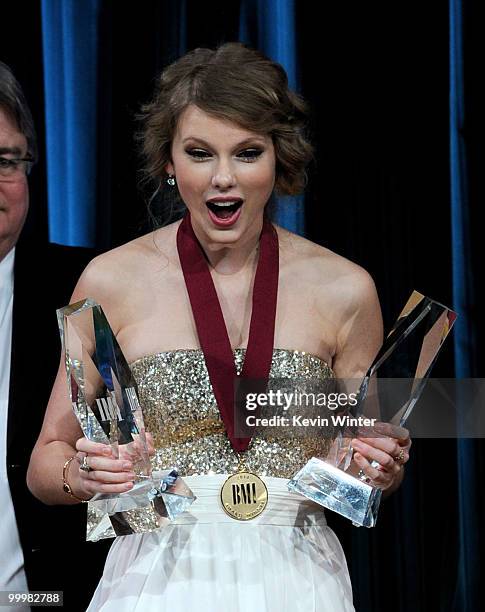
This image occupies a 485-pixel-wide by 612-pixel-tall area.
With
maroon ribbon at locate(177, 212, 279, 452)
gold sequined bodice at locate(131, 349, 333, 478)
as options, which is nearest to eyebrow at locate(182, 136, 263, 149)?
maroon ribbon at locate(177, 212, 279, 452)

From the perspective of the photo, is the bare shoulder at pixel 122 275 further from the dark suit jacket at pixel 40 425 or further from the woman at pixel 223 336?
the dark suit jacket at pixel 40 425

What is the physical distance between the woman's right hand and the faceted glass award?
0.23 m

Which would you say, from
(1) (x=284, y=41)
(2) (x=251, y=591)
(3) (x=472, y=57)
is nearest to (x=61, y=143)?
(1) (x=284, y=41)

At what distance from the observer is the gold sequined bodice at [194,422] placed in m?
1.63

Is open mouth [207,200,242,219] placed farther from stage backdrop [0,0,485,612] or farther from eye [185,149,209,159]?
stage backdrop [0,0,485,612]

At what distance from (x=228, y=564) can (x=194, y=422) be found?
0.23 meters

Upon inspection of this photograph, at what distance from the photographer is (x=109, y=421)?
145 centimetres

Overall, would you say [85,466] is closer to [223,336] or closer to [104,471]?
[104,471]

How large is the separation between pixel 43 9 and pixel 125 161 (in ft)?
1.20

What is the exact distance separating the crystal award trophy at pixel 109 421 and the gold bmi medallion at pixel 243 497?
0.11 metres

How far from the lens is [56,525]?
6.57ft

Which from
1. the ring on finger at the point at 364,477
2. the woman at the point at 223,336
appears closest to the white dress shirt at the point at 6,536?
the woman at the point at 223,336

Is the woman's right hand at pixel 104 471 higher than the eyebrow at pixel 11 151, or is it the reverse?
the eyebrow at pixel 11 151
